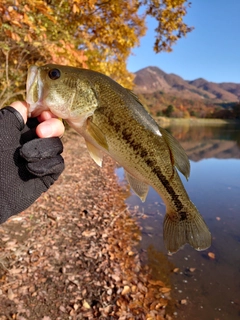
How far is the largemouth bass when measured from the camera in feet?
6.94

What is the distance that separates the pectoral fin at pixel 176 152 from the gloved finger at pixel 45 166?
969 millimetres

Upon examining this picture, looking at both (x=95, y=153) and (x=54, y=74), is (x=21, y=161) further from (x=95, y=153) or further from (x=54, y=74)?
(x=54, y=74)

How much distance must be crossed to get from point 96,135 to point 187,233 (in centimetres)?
140

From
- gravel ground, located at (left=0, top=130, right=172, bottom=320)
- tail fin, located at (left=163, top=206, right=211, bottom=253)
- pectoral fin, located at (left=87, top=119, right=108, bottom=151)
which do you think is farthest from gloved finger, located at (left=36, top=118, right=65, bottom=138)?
gravel ground, located at (left=0, top=130, right=172, bottom=320)

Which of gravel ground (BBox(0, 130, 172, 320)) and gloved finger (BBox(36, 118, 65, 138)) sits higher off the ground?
gloved finger (BBox(36, 118, 65, 138))

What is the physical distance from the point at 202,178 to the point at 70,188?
9242mm

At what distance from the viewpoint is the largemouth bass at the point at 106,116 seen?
212 centimetres

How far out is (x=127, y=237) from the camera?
7.60 m

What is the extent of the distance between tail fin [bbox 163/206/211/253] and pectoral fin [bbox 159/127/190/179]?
52 centimetres

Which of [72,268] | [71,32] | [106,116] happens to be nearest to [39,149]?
[106,116]

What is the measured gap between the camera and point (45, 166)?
2.27 m

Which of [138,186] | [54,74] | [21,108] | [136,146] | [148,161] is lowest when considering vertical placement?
[138,186]

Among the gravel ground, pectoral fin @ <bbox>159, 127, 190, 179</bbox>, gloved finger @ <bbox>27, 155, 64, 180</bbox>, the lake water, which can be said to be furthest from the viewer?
the lake water

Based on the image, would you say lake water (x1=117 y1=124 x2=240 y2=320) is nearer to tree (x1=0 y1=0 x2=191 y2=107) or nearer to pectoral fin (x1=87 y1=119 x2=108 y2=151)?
pectoral fin (x1=87 y1=119 x2=108 y2=151)
